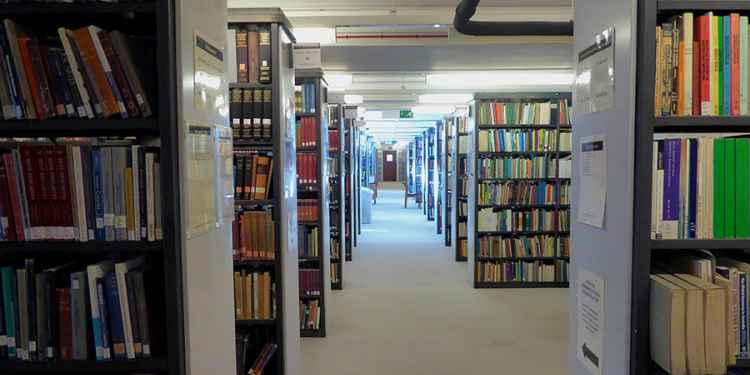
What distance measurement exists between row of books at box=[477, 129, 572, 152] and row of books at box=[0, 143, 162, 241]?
520 cm

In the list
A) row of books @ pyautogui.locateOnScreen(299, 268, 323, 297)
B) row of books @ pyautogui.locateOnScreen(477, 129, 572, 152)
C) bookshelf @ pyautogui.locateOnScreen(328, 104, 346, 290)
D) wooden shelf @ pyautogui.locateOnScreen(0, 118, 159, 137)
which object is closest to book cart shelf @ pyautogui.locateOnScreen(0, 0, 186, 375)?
wooden shelf @ pyautogui.locateOnScreen(0, 118, 159, 137)

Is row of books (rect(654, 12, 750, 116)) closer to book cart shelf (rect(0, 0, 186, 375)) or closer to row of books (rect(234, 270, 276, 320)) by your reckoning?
book cart shelf (rect(0, 0, 186, 375))

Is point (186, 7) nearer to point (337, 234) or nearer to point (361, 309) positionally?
point (361, 309)

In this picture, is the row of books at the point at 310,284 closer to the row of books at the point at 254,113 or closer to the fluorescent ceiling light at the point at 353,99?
the row of books at the point at 254,113

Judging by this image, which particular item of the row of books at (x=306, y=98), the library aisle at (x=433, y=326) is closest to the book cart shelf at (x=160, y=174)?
the library aisle at (x=433, y=326)

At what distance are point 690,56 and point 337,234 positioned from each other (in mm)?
5001

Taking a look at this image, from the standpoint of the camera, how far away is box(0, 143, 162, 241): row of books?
1589 mm

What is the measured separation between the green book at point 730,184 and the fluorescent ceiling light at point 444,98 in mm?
6481

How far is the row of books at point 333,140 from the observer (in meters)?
6.77

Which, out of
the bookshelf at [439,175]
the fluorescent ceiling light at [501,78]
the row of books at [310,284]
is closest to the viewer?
the row of books at [310,284]

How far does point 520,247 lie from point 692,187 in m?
4.80

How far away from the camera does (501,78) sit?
7086 mm

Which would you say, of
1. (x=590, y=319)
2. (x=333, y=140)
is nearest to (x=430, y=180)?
(x=333, y=140)

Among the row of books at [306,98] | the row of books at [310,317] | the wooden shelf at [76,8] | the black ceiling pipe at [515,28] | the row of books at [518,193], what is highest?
the black ceiling pipe at [515,28]
